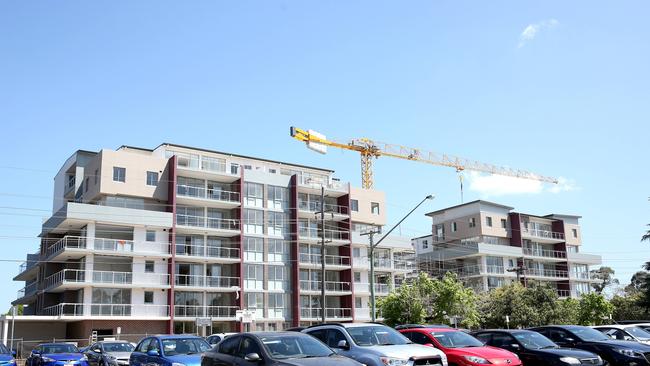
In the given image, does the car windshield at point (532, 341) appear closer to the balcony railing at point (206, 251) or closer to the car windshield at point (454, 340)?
the car windshield at point (454, 340)

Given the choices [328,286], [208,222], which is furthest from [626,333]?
[328,286]

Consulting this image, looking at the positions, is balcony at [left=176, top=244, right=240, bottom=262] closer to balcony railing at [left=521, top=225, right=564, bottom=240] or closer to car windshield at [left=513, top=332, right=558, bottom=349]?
car windshield at [left=513, top=332, right=558, bottom=349]

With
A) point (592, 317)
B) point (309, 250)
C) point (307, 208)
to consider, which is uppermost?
point (307, 208)

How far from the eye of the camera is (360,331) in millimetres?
16219

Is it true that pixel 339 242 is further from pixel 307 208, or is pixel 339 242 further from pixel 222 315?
pixel 222 315

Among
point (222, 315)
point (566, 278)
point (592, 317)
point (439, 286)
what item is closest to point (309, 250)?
A: point (222, 315)

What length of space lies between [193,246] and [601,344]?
142 feet

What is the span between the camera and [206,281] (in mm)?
57406

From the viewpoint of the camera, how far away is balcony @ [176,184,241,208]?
57.7m

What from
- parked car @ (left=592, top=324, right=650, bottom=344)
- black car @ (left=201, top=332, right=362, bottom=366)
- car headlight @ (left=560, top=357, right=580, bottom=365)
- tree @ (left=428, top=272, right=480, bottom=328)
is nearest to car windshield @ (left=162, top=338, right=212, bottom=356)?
black car @ (left=201, top=332, right=362, bottom=366)

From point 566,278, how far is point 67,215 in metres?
66.7

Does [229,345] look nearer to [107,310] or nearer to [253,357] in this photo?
[253,357]

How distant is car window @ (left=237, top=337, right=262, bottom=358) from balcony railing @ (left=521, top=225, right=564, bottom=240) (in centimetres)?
7924

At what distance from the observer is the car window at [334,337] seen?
16.1 metres
